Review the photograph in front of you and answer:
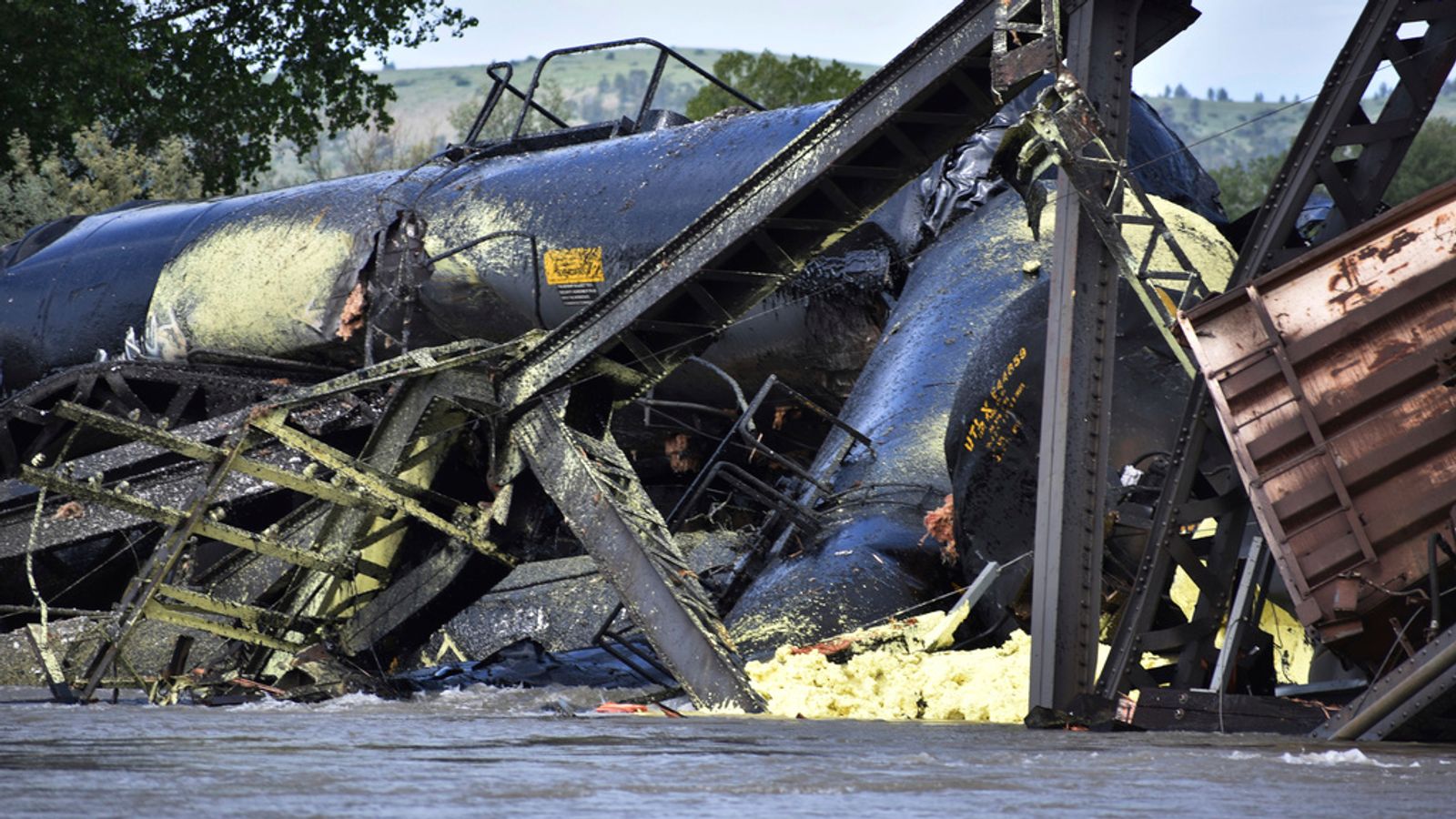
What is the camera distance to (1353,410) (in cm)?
661

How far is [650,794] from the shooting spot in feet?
10.5

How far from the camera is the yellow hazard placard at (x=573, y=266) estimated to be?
13859mm

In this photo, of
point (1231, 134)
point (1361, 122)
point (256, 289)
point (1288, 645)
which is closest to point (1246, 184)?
point (256, 289)

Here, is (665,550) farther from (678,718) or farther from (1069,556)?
(1069,556)

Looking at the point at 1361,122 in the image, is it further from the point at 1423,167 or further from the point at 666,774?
the point at 1423,167

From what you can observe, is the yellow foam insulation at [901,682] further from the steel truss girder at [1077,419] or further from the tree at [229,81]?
the tree at [229,81]

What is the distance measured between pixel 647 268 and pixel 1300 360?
4.12m

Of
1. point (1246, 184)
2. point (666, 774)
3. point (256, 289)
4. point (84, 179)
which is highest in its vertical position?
Answer: point (1246, 184)

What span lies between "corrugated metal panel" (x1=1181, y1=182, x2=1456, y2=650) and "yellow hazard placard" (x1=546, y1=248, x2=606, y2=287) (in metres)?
7.74

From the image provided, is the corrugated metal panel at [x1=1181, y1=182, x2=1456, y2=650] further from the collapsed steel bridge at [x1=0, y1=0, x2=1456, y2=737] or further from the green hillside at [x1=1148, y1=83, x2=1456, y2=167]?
the green hillside at [x1=1148, y1=83, x2=1456, y2=167]

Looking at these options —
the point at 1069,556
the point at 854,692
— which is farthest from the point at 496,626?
the point at 1069,556

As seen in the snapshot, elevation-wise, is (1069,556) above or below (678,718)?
above

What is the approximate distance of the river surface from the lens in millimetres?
2963

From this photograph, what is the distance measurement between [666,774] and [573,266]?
10.6 m
